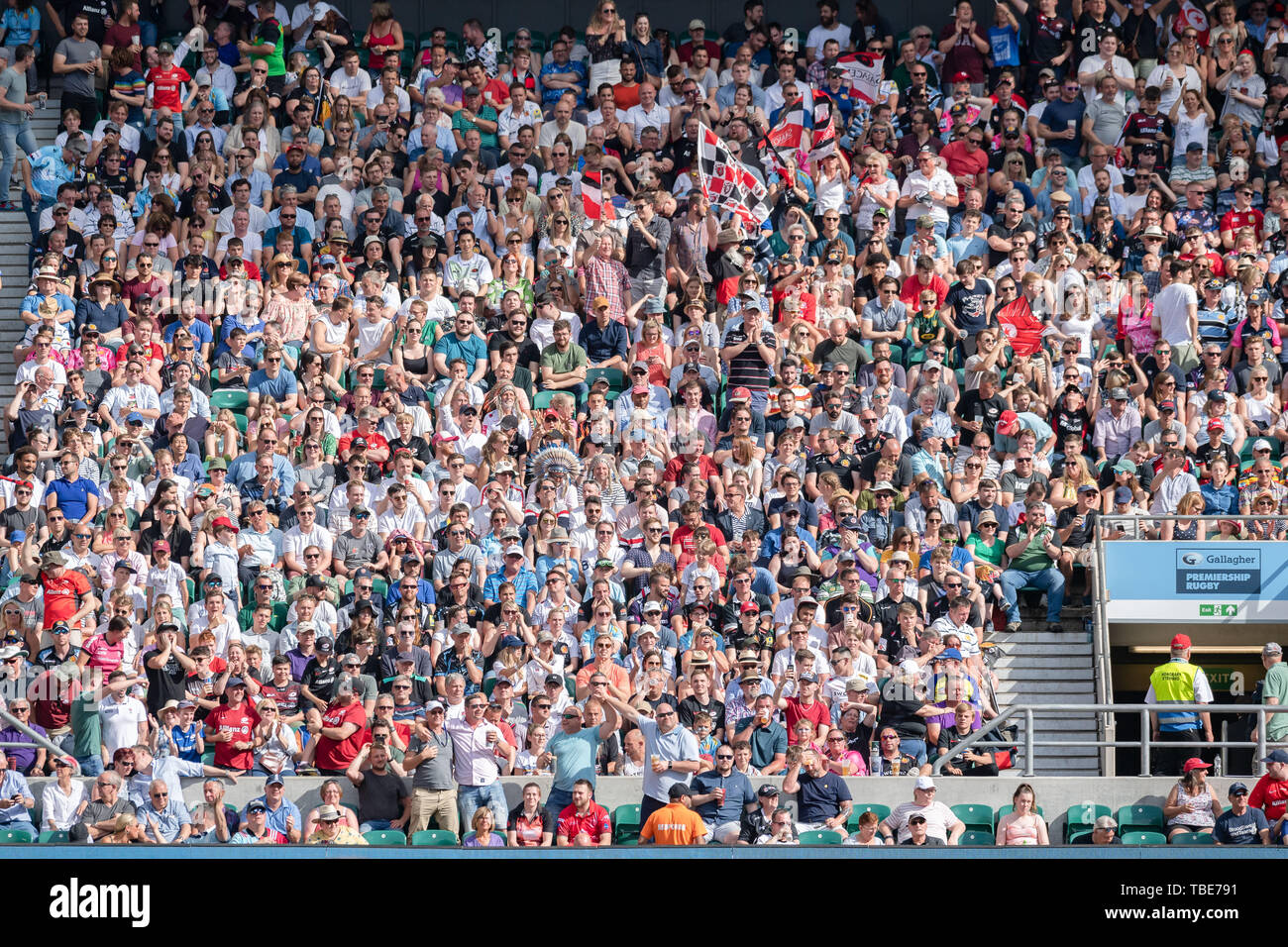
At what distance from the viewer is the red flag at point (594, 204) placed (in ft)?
64.4

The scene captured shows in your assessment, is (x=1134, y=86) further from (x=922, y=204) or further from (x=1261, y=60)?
(x=922, y=204)

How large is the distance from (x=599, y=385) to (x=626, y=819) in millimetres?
4801

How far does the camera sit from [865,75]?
21422mm

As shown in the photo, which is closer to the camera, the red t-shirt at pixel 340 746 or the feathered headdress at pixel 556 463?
the red t-shirt at pixel 340 746

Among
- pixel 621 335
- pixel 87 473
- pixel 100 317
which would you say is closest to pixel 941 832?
pixel 621 335

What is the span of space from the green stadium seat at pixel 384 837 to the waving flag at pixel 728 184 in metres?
8.21

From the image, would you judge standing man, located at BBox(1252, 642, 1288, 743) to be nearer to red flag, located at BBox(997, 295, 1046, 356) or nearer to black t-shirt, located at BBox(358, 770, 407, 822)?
red flag, located at BBox(997, 295, 1046, 356)

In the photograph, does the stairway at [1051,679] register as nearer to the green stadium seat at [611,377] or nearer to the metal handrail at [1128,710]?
the metal handrail at [1128,710]

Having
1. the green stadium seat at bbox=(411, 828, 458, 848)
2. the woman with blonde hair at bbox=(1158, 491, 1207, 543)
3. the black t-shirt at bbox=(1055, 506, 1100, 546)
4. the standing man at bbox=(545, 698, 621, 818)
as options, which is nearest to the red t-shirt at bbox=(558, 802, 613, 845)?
the standing man at bbox=(545, 698, 621, 818)

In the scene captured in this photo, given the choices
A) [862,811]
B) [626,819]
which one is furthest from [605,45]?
[862,811]

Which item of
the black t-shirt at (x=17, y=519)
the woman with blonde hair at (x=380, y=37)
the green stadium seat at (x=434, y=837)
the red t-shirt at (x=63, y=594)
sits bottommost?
the green stadium seat at (x=434, y=837)

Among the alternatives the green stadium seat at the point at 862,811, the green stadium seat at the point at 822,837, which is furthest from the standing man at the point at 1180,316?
the green stadium seat at the point at 822,837

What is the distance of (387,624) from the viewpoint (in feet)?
49.3

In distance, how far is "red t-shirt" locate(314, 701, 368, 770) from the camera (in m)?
14.1
